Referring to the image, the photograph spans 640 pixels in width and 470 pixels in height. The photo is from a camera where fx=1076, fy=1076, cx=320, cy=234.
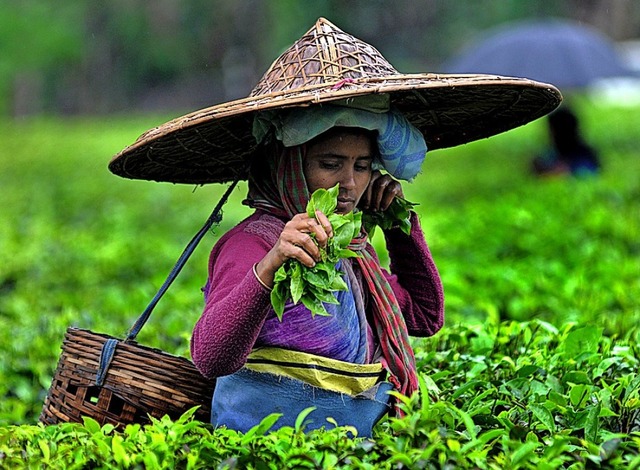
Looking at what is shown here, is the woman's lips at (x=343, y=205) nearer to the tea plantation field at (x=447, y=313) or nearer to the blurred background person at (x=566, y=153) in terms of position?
the tea plantation field at (x=447, y=313)

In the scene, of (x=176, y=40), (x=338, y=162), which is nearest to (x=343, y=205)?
(x=338, y=162)

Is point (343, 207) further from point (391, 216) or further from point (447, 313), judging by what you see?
point (447, 313)

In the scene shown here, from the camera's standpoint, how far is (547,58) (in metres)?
11.1

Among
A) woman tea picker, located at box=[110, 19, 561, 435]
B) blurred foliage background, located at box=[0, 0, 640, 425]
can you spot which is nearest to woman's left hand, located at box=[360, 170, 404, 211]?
woman tea picker, located at box=[110, 19, 561, 435]

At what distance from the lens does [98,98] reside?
35.9m

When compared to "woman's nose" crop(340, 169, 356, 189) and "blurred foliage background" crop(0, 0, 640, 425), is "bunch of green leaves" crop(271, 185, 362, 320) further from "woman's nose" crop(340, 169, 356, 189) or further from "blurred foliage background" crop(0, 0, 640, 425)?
"blurred foliage background" crop(0, 0, 640, 425)

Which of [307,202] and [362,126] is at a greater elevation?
[362,126]

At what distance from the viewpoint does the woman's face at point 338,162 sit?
104 inches

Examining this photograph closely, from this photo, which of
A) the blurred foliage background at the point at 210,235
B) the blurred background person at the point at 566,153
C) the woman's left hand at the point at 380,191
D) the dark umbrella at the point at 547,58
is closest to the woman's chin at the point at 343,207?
the woman's left hand at the point at 380,191

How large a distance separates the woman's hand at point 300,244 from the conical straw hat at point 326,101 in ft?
0.93

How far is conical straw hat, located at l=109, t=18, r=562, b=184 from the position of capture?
8.31 feet

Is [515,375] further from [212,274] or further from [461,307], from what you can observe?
[461,307]

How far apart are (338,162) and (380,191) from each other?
0.19 meters

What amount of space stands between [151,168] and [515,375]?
1.20m
